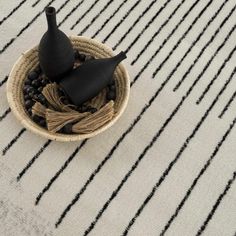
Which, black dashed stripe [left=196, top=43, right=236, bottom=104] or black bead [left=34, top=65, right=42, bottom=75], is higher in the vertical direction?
black dashed stripe [left=196, top=43, right=236, bottom=104]

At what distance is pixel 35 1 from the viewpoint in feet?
3.55

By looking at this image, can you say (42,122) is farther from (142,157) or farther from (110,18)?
(110,18)

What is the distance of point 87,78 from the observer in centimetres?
81

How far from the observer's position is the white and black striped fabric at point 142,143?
0.84 meters

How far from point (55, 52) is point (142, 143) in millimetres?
294

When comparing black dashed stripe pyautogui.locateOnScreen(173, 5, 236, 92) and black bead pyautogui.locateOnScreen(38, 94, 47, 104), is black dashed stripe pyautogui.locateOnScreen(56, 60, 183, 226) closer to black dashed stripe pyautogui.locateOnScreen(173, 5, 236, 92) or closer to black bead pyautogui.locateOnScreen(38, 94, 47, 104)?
black dashed stripe pyautogui.locateOnScreen(173, 5, 236, 92)

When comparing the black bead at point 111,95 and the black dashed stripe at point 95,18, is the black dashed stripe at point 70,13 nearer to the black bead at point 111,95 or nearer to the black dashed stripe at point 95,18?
the black dashed stripe at point 95,18

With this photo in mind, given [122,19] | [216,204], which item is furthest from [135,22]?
[216,204]

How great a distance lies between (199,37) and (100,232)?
58 cm

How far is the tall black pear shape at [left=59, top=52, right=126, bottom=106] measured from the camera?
2.65 ft

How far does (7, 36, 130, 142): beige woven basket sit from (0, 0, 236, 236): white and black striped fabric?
77mm

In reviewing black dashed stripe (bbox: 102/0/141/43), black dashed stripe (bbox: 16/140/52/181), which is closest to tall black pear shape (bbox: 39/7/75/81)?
black dashed stripe (bbox: 16/140/52/181)

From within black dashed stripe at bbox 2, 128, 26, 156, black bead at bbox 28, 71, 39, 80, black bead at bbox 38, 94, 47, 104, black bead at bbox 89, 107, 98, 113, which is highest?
black bead at bbox 89, 107, 98, 113

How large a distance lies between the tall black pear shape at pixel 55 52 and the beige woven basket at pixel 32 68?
9 cm
